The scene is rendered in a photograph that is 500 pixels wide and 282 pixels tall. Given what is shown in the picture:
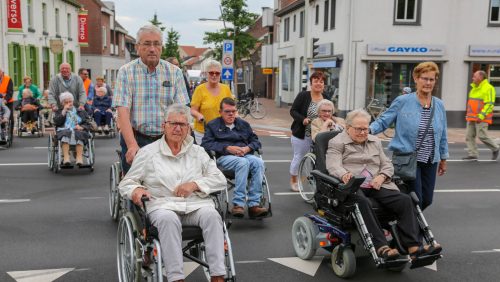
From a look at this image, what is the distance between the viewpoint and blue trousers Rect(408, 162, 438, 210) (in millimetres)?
5238

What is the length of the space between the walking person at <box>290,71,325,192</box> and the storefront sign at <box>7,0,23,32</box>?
20542 mm

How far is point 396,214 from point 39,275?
312 centimetres

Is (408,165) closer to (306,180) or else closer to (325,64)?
(306,180)

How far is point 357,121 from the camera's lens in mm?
5031

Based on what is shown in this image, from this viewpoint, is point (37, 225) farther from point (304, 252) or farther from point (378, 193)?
point (378, 193)

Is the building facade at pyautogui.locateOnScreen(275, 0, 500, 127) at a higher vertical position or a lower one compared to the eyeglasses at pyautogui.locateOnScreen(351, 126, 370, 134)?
higher

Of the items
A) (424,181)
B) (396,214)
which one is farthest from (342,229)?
(424,181)

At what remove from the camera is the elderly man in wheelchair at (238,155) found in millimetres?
6320

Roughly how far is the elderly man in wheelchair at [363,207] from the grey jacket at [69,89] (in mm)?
6486

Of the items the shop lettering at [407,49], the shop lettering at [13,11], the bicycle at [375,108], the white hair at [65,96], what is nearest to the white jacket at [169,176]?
the white hair at [65,96]

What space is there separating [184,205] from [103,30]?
46.5 metres

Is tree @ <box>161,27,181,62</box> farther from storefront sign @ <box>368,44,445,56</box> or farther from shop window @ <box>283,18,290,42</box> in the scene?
storefront sign @ <box>368,44,445,56</box>

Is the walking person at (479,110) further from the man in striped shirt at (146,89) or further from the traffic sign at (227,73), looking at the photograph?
the traffic sign at (227,73)

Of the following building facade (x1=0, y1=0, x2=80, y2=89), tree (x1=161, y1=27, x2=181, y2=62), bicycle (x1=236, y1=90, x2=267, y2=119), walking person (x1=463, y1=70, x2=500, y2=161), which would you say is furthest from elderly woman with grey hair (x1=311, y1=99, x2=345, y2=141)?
tree (x1=161, y1=27, x2=181, y2=62)
